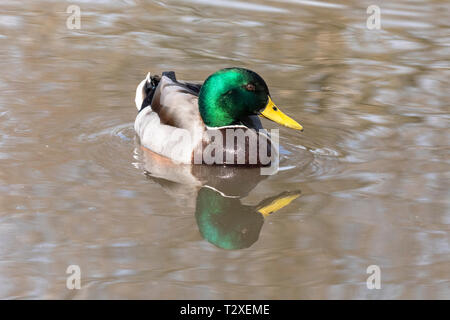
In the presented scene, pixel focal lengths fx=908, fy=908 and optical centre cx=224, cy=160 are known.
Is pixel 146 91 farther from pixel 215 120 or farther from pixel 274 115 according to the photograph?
pixel 274 115

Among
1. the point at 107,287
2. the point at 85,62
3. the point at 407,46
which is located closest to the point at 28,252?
the point at 107,287

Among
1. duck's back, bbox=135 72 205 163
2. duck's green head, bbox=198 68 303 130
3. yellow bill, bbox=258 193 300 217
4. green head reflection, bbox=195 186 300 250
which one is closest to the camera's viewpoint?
green head reflection, bbox=195 186 300 250

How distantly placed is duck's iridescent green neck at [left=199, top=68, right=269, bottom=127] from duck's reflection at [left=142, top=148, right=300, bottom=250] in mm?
542

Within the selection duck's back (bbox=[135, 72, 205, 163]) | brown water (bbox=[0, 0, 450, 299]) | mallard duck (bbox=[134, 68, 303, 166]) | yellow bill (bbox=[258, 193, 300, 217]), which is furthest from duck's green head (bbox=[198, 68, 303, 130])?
yellow bill (bbox=[258, 193, 300, 217])

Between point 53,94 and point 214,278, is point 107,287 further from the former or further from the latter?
point 53,94

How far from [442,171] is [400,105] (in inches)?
79.2

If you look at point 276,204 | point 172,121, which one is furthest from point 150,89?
point 276,204

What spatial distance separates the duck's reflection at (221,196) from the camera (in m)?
7.07

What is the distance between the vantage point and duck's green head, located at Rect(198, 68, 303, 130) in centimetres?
867

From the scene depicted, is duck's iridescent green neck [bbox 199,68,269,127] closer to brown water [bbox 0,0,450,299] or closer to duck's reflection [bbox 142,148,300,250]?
duck's reflection [bbox 142,148,300,250]

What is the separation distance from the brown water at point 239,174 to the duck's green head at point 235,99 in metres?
0.52

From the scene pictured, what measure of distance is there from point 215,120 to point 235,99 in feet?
1.01

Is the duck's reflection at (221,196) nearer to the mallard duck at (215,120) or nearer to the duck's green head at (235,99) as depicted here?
the mallard duck at (215,120)

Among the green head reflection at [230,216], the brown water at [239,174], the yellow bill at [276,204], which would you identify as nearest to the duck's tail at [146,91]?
the brown water at [239,174]
